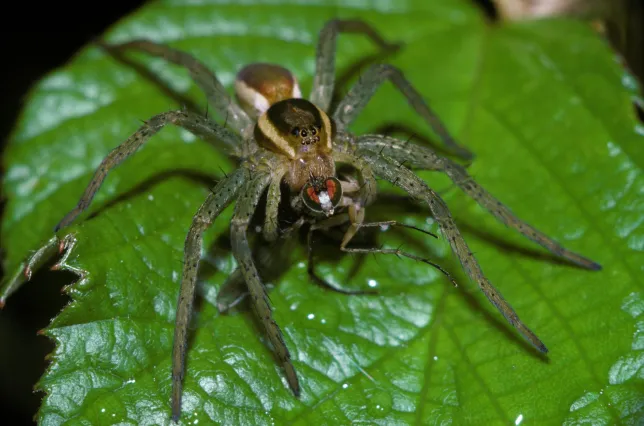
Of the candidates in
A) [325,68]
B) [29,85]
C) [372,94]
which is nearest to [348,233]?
[372,94]

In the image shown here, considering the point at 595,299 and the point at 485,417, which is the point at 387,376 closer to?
the point at 485,417

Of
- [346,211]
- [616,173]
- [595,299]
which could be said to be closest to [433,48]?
[616,173]

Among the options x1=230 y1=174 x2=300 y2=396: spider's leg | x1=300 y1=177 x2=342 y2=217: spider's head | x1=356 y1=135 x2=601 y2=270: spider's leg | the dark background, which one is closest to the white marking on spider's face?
x1=300 y1=177 x2=342 y2=217: spider's head

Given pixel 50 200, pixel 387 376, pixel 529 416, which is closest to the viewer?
pixel 529 416

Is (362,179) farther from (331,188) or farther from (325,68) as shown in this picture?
(325,68)

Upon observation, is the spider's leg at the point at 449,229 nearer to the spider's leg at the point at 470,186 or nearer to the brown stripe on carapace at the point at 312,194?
the spider's leg at the point at 470,186

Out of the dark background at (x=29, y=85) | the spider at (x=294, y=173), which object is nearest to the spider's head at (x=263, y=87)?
the spider at (x=294, y=173)

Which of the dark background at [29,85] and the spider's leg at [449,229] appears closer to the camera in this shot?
the spider's leg at [449,229]

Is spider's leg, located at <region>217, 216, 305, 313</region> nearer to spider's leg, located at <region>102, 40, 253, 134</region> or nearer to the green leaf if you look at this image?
the green leaf
